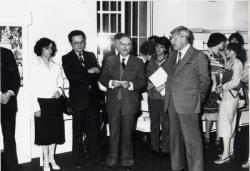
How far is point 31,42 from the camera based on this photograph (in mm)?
4434

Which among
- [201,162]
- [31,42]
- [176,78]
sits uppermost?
[31,42]

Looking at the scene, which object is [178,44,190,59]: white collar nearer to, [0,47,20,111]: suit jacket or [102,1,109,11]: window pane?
[0,47,20,111]: suit jacket

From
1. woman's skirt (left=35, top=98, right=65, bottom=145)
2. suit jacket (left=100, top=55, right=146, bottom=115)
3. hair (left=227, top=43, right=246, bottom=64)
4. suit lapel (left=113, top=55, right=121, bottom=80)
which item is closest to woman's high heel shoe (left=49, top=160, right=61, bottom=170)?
woman's skirt (left=35, top=98, right=65, bottom=145)

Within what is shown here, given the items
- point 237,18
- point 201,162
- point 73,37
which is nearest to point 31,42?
point 73,37

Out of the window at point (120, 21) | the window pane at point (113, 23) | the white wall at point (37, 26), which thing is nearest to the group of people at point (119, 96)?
the white wall at point (37, 26)

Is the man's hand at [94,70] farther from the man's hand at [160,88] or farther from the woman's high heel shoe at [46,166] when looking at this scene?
the woman's high heel shoe at [46,166]

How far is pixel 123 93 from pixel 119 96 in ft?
0.20

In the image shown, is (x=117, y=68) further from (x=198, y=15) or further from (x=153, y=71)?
(x=198, y=15)

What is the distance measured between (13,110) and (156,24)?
12.4 feet

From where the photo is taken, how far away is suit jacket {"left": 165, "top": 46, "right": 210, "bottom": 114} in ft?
11.5

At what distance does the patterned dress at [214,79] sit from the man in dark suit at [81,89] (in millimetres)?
1651

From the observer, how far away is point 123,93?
3916 millimetres

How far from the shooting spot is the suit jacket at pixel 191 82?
351 cm

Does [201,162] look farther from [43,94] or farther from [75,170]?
[43,94]
